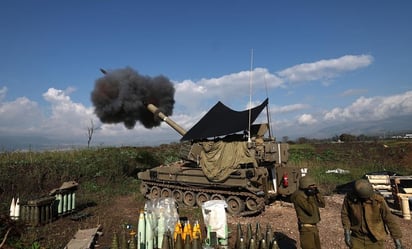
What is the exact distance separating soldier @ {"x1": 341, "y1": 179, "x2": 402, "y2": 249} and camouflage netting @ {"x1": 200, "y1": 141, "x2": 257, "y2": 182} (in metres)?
5.91

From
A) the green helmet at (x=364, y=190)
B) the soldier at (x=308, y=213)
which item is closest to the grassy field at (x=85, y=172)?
the soldier at (x=308, y=213)

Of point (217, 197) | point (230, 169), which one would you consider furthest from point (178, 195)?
point (230, 169)

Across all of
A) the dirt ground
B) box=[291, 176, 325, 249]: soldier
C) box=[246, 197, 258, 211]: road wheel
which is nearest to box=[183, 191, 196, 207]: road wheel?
the dirt ground

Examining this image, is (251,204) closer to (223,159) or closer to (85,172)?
(223,159)

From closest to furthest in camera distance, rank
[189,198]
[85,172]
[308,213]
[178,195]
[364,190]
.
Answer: [364,190], [308,213], [189,198], [178,195], [85,172]

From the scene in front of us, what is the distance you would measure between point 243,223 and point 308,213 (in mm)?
4161

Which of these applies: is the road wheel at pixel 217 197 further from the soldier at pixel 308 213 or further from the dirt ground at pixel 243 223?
the soldier at pixel 308 213

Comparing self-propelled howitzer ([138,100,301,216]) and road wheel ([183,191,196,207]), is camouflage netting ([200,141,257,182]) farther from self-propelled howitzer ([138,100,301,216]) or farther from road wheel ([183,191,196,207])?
road wheel ([183,191,196,207])

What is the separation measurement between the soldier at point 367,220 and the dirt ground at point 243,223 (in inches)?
103

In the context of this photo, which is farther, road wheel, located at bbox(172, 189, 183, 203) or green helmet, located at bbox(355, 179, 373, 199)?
road wheel, located at bbox(172, 189, 183, 203)

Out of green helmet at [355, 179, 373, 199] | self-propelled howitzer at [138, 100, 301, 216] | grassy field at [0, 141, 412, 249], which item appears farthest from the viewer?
Result: grassy field at [0, 141, 412, 249]

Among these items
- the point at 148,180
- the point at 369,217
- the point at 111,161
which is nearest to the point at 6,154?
the point at 111,161

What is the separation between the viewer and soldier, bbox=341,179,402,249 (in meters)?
4.43

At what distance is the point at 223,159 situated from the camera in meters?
10.9
